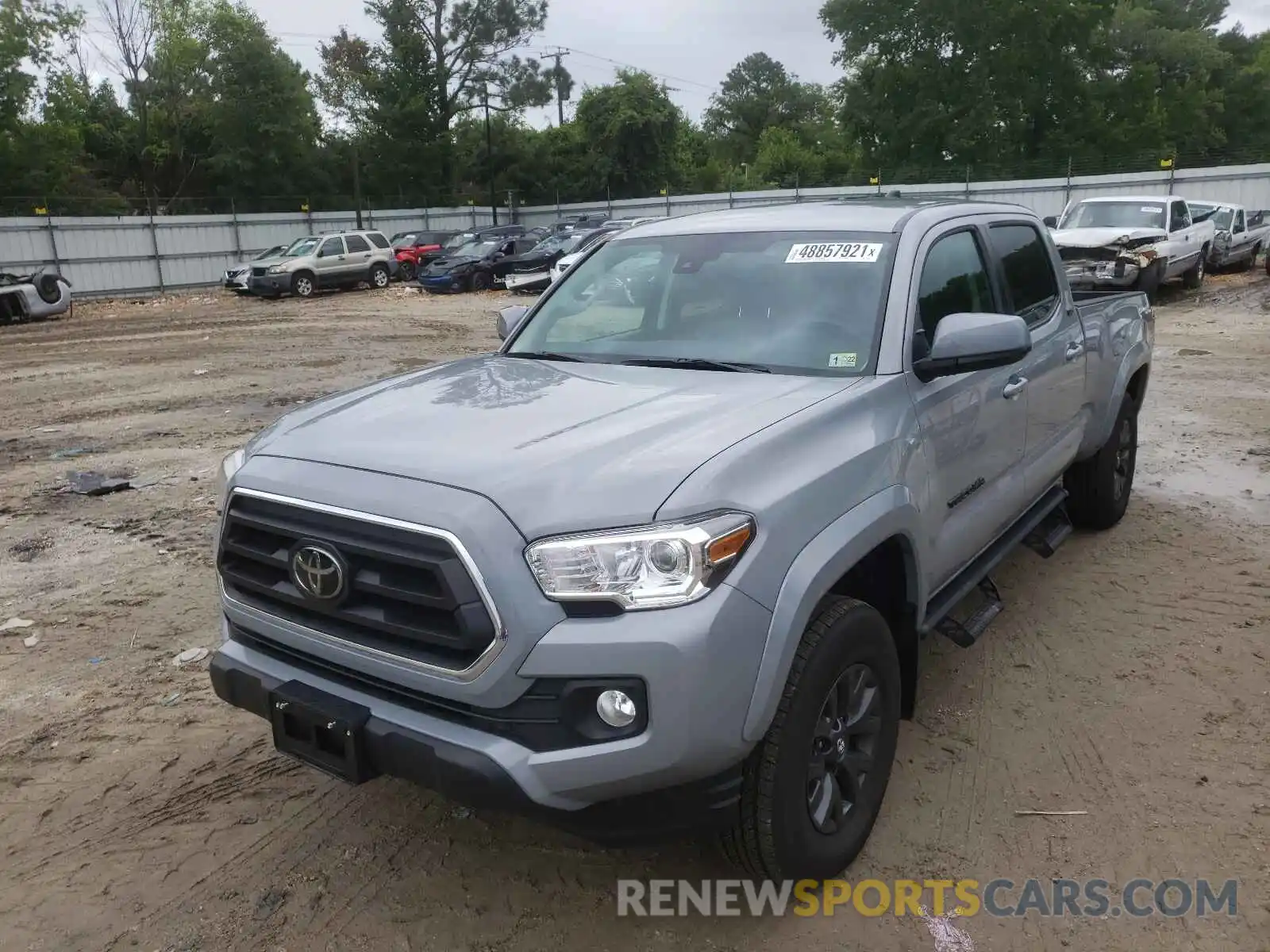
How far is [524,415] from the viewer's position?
2.86m

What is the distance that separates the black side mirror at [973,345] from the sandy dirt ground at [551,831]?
4.65 ft

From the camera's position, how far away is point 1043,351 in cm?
430

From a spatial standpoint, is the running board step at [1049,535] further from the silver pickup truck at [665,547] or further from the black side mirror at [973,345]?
the black side mirror at [973,345]

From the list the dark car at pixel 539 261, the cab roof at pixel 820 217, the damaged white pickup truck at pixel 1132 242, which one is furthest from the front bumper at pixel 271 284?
the cab roof at pixel 820 217

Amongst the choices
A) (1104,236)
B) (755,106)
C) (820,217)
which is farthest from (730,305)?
(755,106)

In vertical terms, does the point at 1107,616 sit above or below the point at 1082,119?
below

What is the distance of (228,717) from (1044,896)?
9.93 ft

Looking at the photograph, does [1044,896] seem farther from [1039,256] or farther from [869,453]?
[1039,256]

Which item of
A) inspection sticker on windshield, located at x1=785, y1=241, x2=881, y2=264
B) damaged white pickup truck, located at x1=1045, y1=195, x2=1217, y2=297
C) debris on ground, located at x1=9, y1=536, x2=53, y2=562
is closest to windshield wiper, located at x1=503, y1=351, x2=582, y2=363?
inspection sticker on windshield, located at x1=785, y1=241, x2=881, y2=264

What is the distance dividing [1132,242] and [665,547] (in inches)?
621

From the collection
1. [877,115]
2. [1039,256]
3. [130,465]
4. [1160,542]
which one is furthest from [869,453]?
[877,115]

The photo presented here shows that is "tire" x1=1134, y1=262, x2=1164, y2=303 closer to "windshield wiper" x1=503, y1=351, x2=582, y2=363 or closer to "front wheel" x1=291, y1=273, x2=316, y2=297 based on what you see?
"windshield wiper" x1=503, y1=351, x2=582, y2=363

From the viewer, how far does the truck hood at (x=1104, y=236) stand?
15.3 m

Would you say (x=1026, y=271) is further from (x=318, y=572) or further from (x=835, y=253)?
(x=318, y=572)
